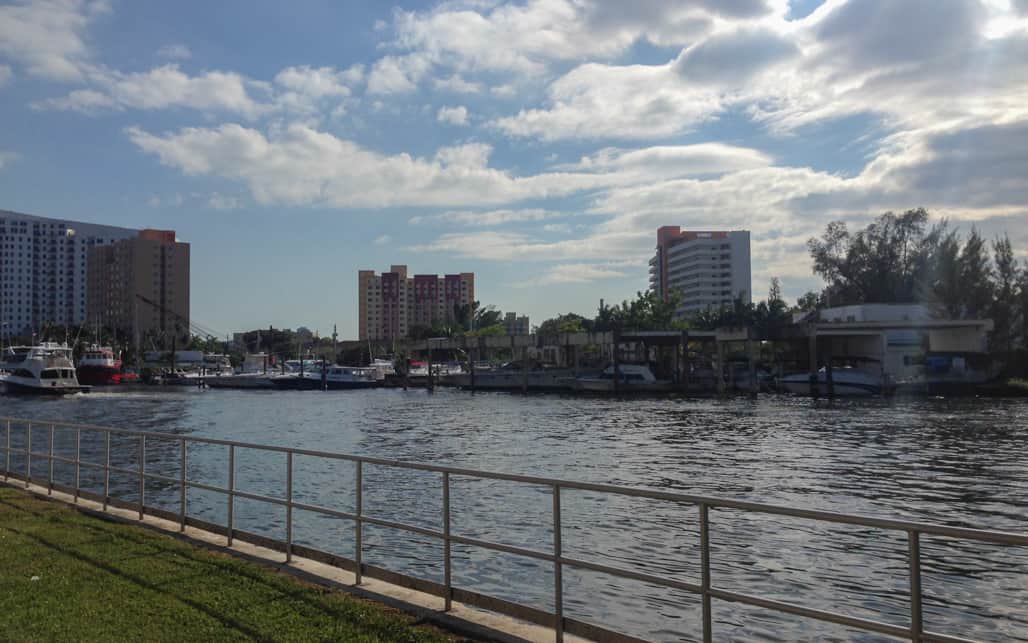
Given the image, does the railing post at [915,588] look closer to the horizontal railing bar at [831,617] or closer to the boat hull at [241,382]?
the horizontal railing bar at [831,617]

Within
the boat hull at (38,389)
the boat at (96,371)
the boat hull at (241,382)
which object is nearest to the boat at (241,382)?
the boat hull at (241,382)

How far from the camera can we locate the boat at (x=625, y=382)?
325ft

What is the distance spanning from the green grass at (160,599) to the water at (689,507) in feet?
11.1

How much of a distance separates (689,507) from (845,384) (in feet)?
228

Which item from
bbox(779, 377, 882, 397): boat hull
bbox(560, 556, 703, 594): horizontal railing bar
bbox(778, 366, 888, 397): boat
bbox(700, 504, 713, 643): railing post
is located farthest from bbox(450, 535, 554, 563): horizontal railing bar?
bbox(779, 377, 882, 397): boat hull

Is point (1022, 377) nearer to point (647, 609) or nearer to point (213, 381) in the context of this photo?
point (647, 609)

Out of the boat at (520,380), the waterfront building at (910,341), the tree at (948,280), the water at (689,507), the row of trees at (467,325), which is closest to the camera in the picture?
the water at (689,507)

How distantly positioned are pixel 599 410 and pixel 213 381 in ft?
293

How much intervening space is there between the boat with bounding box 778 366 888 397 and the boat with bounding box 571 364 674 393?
16.2 meters

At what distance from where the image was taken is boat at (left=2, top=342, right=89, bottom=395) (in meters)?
96.5

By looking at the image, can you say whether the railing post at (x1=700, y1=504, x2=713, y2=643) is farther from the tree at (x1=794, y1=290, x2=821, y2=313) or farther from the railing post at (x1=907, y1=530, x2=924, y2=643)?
the tree at (x1=794, y1=290, x2=821, y2=313)

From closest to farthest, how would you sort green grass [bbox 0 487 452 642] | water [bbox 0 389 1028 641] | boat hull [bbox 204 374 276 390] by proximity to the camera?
green grass [bbox 0 487 452 642] → water [bbox 0 389 1028 641] → boat hull [bbox 204 374 276 390]

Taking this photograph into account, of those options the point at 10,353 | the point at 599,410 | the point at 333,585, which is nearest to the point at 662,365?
the point at 599,410

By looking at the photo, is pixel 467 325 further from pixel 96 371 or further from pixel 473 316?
pixel 96 371
